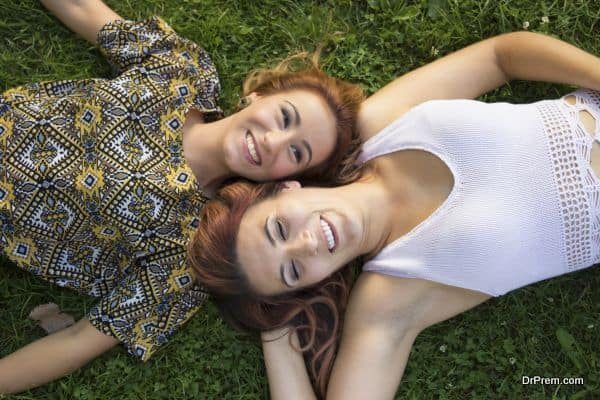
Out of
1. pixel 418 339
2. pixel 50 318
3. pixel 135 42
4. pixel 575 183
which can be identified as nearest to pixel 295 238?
pixel 418 339

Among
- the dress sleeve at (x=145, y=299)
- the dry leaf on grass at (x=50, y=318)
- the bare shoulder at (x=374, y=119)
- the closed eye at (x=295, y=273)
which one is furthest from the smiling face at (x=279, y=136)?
the dry leaf on grass at (x=50, y=318)

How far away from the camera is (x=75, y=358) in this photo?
3.43m

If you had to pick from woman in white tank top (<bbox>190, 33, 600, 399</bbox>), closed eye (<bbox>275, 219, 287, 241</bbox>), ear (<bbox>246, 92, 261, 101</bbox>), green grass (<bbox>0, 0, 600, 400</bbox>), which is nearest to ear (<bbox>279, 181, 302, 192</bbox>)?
woman in white tank top (<bbox>190, 33, 600, 399</bbox>)

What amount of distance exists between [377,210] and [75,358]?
1979 mm

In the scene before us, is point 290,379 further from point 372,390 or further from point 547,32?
point 547,32

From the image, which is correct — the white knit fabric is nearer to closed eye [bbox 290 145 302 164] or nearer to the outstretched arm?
the outstretched arm

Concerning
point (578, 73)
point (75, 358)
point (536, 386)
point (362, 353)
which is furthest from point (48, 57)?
point (536, 386)

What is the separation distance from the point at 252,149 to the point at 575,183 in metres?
1.70

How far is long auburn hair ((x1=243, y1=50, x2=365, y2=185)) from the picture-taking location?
3332 mm

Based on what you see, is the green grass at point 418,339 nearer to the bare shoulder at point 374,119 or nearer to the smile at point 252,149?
the bare shoulder at point 374,119

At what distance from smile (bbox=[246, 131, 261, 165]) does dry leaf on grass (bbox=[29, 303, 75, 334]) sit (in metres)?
1.64

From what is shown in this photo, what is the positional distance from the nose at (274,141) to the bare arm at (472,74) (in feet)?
2.05

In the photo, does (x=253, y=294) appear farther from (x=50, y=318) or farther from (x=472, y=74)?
(x=472, y=74)

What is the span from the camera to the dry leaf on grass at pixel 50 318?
12.0ft
